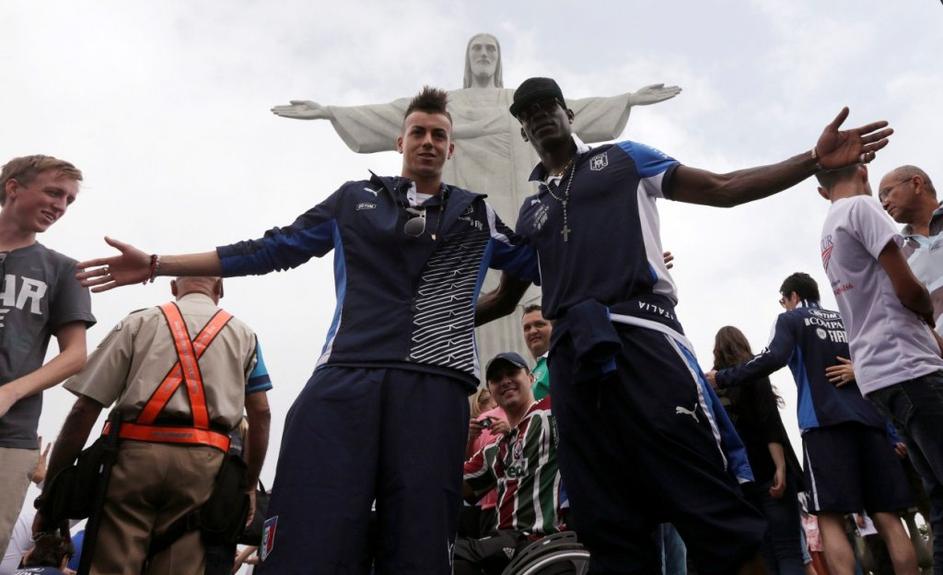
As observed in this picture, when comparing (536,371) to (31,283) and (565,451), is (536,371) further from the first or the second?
(31,283)

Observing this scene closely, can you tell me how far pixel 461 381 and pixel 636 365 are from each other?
52cm

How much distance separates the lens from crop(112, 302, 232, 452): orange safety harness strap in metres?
3.31

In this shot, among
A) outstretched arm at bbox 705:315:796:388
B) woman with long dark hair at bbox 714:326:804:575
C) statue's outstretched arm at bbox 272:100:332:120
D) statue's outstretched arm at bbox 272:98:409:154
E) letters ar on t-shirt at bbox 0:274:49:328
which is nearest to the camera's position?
letters ar on t-shirt at bbox 0:274:49:328

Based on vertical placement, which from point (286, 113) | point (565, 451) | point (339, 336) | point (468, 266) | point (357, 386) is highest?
point (286, 113)

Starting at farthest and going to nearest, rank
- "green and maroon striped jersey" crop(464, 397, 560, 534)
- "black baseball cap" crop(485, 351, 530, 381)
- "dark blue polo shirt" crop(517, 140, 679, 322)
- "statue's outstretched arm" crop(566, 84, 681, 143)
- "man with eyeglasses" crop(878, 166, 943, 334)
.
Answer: "statue's outstretched arm" crop(566, 84, 681, 143) < "black baseball cap" crop(485, 351, 530, 381) < "green and maroon striped jersey" crop(464, 397, 560, 534) < "man with eyeglasses" crop(878, 166, 943, 334) < "dark blue polo shirt" crop(517, 140, 679, 322)

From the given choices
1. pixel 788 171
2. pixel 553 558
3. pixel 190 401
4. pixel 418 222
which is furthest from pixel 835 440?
pixel 190 401

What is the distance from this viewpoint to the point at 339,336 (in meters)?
2.50

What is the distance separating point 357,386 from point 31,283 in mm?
1505

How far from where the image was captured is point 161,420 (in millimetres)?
3348

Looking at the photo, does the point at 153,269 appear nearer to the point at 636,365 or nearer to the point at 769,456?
the point at 636,365

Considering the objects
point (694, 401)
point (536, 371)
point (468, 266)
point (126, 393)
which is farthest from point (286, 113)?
point (694, 401)

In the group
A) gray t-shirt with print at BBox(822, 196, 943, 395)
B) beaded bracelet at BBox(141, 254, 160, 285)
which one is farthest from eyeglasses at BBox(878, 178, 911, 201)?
beaded bracelet at BBox(141, 254, 160, 285)

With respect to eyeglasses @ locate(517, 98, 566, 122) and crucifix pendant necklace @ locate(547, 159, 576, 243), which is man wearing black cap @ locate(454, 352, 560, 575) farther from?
eyeglasses @ locate(517, 98, 566, 122)

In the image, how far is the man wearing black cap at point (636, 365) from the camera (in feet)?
7.22
